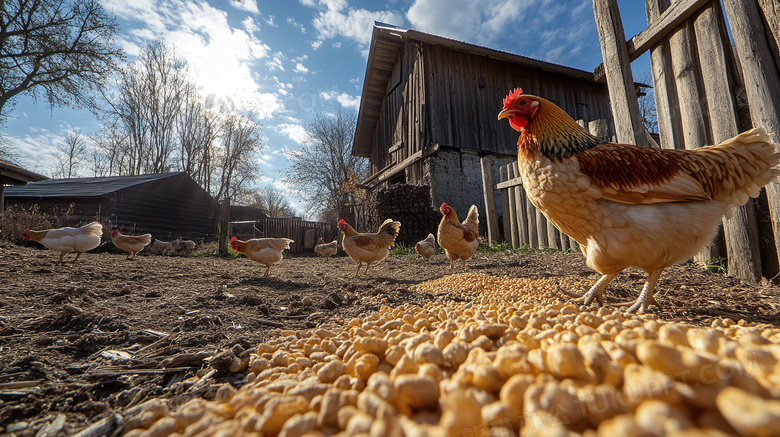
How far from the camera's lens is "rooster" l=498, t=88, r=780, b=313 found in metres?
1.82

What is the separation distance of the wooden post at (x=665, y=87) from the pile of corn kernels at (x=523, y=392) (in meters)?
2.98

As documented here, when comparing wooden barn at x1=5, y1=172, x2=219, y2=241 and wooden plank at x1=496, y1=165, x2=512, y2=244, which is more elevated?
wooden barn at x1=5, y1=172, x2=219, y2=241

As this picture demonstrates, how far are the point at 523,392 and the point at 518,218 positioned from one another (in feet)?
20.8

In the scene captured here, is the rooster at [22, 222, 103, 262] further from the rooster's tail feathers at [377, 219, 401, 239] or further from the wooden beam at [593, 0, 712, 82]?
the wooden beam at [593, 0, 712, 82]

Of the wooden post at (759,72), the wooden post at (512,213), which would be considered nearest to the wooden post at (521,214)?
the wooden post at (512,213)

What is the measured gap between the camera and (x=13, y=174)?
7789 mm

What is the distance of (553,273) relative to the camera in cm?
390

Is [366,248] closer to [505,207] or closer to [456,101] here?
[505,207]

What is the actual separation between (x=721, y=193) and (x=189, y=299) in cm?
426

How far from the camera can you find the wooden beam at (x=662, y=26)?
2.95 meters

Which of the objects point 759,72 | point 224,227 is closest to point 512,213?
point 759,72

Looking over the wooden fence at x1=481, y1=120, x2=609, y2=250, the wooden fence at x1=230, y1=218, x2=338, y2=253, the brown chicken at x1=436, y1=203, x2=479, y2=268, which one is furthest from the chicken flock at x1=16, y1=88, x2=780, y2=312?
the wooden fence at x1=230, y1=218, x2=338, y2=253

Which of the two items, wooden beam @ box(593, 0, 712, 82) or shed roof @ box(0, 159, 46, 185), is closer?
wooden beam @ box(593, 0, 712, 82)

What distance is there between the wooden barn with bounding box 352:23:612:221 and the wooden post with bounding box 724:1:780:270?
704cm
